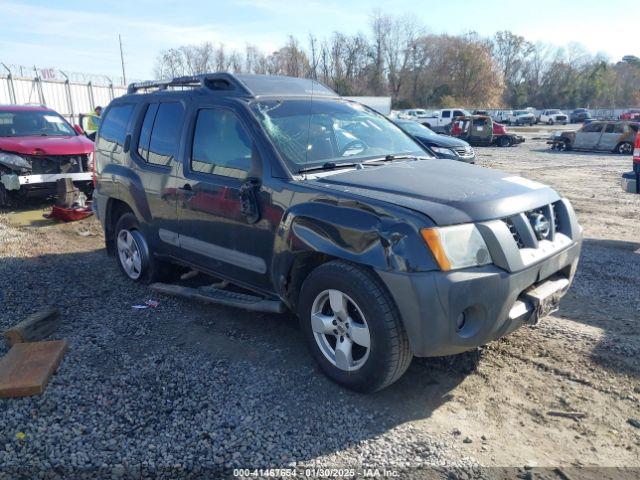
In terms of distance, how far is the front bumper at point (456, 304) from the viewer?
2.80 metres

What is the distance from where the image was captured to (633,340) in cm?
401

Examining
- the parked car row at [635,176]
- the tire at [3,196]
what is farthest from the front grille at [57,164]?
the parked car row at [635,176]

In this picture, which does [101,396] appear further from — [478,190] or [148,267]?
[478,190]

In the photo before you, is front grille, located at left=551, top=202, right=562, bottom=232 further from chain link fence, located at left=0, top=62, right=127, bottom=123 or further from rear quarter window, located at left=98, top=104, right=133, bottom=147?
chain link fence, located at left=0, top=62, right=127, bottom=123

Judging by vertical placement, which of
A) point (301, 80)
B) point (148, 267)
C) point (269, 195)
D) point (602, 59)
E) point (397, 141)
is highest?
point (602, 59)

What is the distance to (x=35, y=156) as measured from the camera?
913 centimetres

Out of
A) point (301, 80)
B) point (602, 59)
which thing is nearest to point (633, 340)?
point (301, 80)

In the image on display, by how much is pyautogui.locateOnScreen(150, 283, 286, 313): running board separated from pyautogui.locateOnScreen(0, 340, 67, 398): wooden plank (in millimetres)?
1044

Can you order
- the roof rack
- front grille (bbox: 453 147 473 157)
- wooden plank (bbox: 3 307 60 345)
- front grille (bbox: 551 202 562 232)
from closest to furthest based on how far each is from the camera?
front grille (bbox: 551 202 562 232) < wooden plank (bbox: 3 307 60 345) < the roof rack < front grille (bbox: 453 147 473 157)

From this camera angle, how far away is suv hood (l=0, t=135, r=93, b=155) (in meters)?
9.04

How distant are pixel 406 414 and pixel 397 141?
2.38 m

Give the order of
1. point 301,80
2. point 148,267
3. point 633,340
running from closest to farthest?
1. point 633,340
2. point 301,80
3. point 148,267

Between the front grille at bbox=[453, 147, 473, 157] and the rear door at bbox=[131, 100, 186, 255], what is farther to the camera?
the front grille at bbox=[453, 147, 473, 157]

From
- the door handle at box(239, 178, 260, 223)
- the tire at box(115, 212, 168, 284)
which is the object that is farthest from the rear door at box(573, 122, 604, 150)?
the door handle at box(239, 178, 260, 223)
